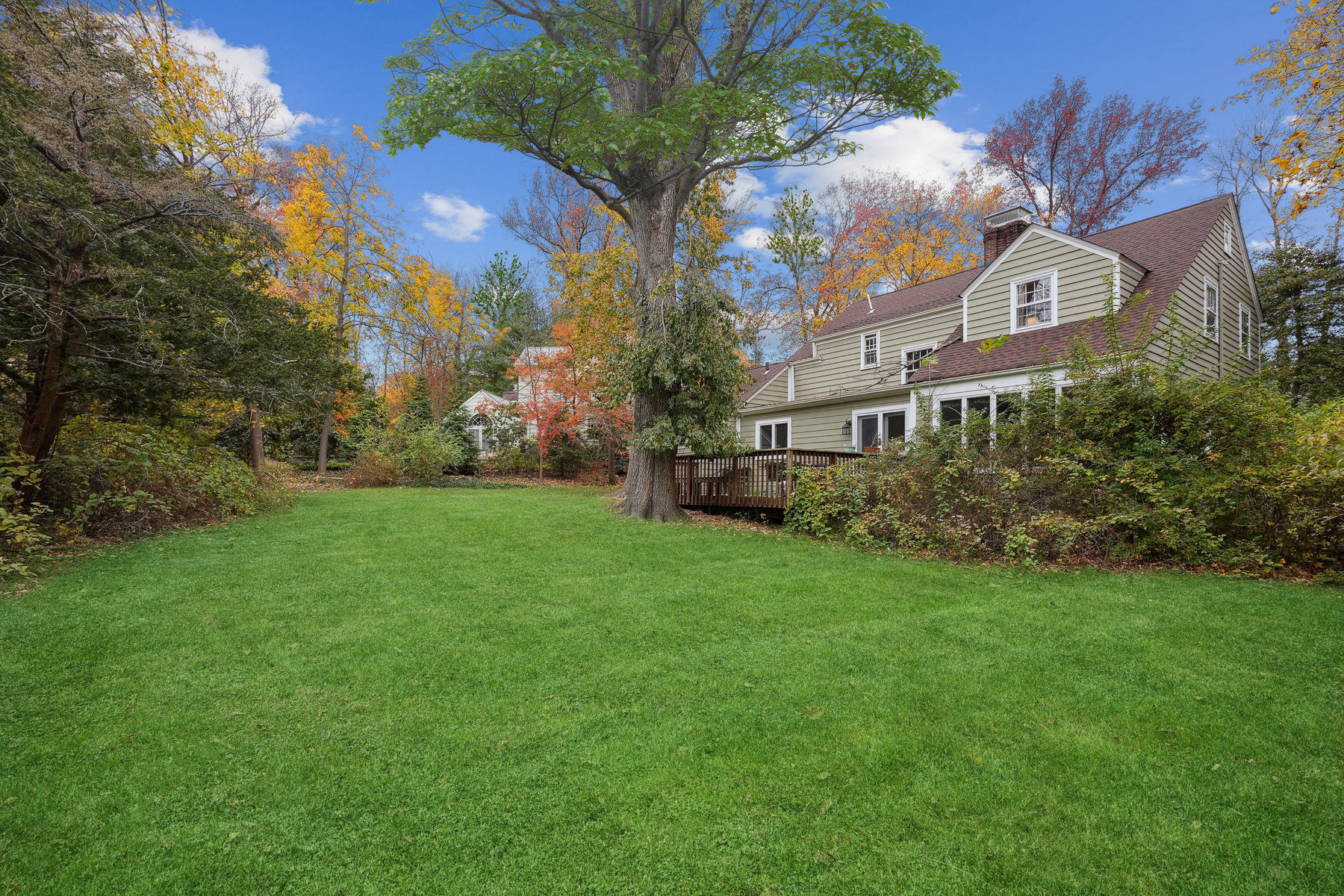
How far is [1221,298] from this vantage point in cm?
1208

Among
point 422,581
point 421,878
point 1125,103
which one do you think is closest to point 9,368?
point 422,581

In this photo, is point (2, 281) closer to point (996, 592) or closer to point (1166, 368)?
point (996, 592)

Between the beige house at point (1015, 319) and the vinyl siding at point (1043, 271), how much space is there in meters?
0.02

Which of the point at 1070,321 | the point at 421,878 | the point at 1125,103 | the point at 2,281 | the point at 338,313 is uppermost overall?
the point at 1125,103

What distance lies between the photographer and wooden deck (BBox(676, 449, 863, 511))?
9.74 m

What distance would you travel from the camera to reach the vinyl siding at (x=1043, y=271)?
1096 cm

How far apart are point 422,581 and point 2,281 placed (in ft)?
16.2

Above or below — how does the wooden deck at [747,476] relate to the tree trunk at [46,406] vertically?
below

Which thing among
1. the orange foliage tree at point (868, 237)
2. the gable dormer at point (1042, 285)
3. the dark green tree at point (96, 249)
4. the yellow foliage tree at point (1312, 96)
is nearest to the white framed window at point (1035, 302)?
the gable dormer at point (1042, 285)

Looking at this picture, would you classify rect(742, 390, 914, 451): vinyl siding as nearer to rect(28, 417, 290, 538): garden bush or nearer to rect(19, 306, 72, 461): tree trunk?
rect(28, 417, 290, 538): garden bush

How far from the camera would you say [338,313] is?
58.3 feet

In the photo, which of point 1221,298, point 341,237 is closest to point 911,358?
point 1221,298

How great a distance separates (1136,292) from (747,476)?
7699mm

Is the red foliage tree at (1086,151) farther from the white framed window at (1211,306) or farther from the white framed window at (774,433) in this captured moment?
the white framed window at (774,433)
